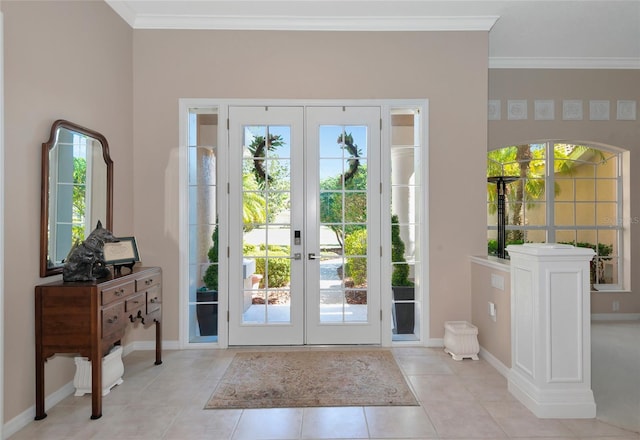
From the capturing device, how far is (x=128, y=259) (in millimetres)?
3033

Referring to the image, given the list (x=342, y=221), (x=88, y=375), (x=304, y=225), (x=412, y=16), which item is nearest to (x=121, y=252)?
(x=88, y=375)

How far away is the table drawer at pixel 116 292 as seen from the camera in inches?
99.0

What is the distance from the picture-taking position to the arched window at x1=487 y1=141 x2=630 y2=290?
190 inches

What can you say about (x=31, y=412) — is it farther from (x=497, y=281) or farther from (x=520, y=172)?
(x=520, y=172)

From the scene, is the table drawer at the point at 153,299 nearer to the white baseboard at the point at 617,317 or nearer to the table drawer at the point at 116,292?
the table drawer at the point at 116,292

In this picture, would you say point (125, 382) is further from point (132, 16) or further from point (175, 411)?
point (132, 16)

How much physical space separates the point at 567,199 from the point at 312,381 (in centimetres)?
402

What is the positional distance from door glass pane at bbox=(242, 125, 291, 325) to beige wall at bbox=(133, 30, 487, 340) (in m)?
0.46

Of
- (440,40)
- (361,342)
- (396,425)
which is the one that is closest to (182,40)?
(440,40)

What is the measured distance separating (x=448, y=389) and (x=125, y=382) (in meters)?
2.45

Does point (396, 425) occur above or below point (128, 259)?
below

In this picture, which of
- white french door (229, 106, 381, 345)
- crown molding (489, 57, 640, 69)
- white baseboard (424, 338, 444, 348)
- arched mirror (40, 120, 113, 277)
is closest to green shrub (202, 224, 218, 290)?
white french door (229, 106, 381, 345)

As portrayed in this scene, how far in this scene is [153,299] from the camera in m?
3.30

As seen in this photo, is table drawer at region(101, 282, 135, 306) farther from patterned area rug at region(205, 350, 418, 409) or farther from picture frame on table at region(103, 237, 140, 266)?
patterned area rug at region(205, 350, 418, 409)
